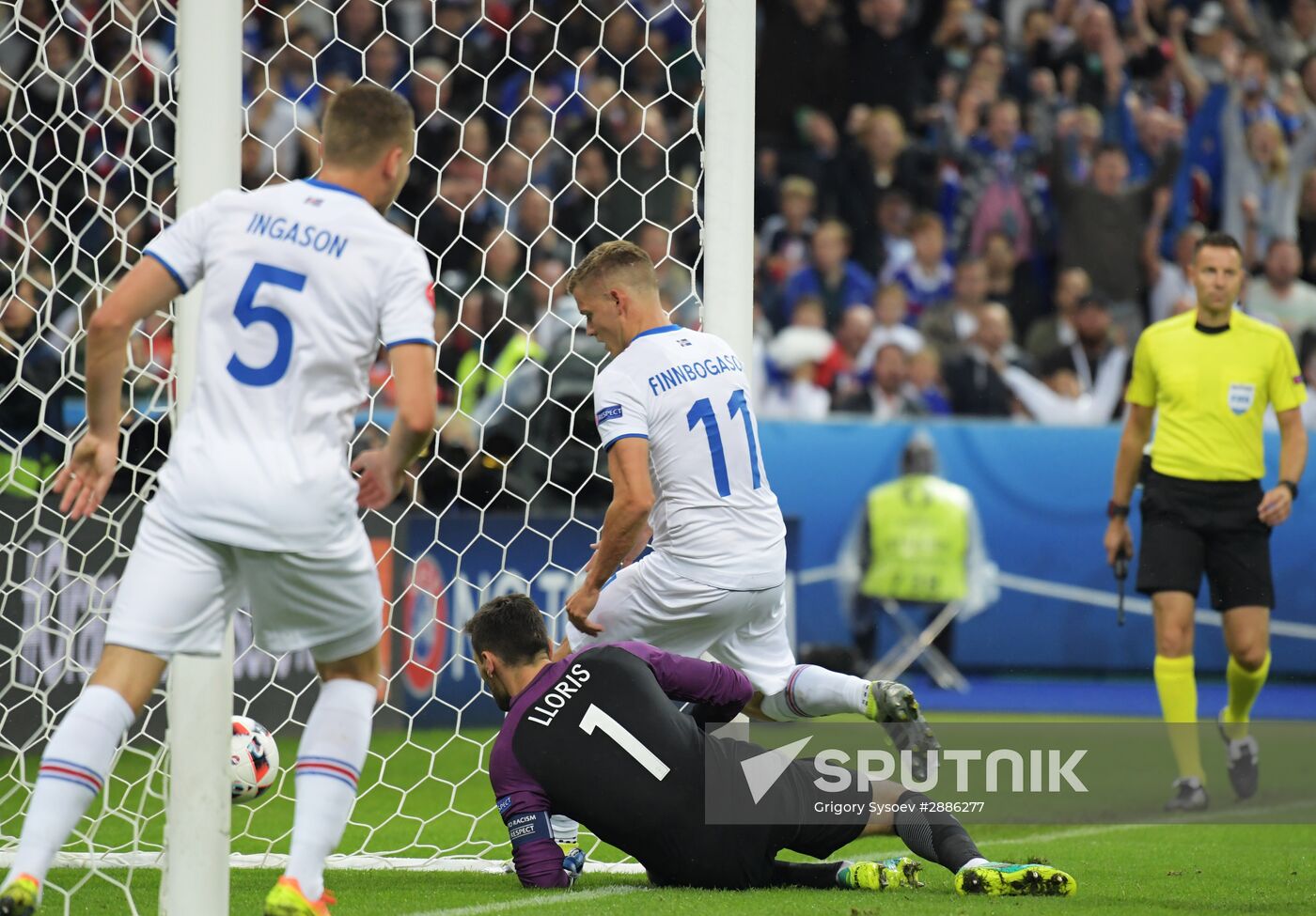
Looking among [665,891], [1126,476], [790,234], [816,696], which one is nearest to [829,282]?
[790,234]

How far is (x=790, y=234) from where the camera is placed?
12.9 meters

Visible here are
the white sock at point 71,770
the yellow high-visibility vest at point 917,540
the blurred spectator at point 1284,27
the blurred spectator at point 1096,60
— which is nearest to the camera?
the white sock at point 71,770

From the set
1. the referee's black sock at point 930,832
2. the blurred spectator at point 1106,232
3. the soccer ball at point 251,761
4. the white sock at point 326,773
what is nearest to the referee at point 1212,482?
the referee's black sock at point 930,832

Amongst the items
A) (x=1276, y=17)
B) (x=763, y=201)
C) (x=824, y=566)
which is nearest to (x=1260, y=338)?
(x=824, y=566)

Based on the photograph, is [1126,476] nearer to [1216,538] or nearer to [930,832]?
[1216,538]

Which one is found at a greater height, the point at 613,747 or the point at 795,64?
the point at 795,64

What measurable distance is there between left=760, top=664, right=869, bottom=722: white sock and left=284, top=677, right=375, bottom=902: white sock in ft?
5.11

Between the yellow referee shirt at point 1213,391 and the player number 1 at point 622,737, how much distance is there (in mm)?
3385

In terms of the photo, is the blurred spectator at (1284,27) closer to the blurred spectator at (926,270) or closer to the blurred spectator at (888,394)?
the blurred spectator at (926,270)

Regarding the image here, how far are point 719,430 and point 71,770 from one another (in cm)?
222

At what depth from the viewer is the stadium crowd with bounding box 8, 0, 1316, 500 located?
10.5 m

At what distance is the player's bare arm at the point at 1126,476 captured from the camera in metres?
6.82

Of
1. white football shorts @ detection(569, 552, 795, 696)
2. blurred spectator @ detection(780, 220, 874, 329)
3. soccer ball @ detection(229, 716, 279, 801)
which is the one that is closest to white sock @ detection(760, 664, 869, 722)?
white football shorts @ detection(569, 552, 795, 696)

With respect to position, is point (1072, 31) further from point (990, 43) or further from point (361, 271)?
point (361, 271)
